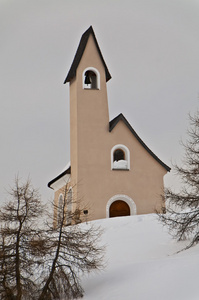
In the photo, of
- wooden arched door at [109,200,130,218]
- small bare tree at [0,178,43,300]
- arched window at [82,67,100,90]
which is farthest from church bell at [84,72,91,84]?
small bare tree at [0,178,43,300]

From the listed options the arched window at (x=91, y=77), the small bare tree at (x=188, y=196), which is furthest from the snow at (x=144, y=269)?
the arched window at (x=91, y=77)

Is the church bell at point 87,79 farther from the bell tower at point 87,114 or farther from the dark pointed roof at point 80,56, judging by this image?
the dark pointed roof at point 80,56

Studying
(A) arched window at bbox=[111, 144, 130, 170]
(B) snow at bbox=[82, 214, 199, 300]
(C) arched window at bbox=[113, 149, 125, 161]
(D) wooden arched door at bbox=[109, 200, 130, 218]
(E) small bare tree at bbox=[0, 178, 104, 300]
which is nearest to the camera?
(B) snow at bbox=[82, 214, 199, 300]

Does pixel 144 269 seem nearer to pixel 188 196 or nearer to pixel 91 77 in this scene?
pixel 188 196

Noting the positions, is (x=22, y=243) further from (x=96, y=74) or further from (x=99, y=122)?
(x=96, y=74)

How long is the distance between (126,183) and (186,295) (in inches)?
682

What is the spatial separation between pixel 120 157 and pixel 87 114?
361 cm

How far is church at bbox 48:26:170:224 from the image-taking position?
2686 cm

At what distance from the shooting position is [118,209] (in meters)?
27.6

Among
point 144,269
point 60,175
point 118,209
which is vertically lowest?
point 144,269

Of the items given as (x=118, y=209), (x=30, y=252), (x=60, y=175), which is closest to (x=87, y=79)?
(x=60, y=175)

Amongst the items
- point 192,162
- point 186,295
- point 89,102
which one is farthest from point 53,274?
point 89,102

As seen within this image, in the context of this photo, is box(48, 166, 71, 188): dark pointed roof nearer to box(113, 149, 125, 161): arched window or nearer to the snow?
box(113, 149, 125, 161): arched window

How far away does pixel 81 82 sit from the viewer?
29031 mm
